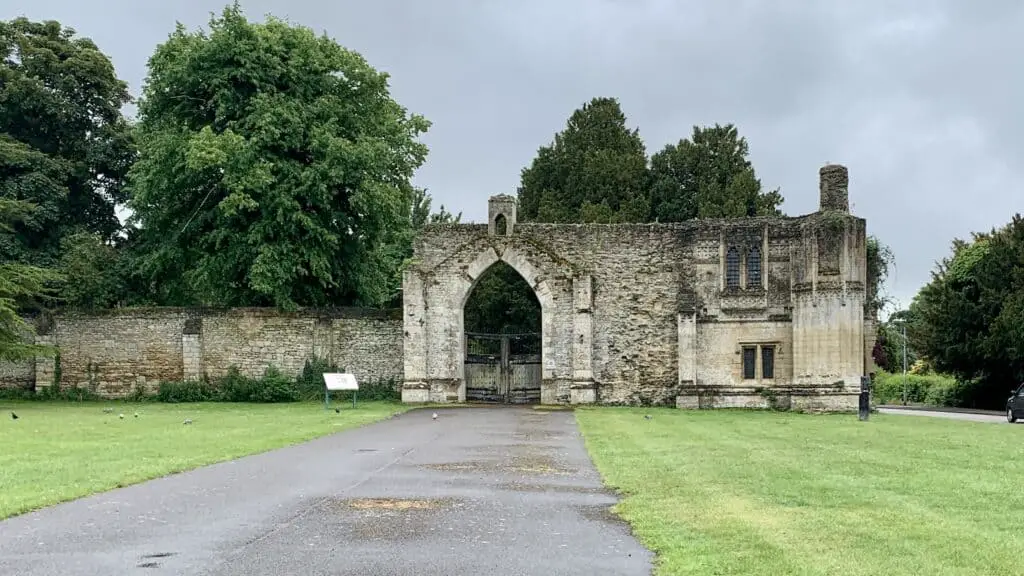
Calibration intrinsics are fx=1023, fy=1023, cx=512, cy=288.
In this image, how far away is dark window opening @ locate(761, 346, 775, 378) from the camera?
34.1 m

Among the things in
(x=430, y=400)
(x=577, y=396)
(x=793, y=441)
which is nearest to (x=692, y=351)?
(x=577, y=396)

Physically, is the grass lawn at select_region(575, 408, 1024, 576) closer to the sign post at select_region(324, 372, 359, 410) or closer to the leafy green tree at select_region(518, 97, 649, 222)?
the sign post at select_region(324, 372, 359, 410)

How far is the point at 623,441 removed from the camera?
19.7m

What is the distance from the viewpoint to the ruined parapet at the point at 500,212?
35156 mm

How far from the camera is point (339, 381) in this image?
101 ft

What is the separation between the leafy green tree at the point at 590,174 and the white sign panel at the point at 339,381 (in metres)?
22.5

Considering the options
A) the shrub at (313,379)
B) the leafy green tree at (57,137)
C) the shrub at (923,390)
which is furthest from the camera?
the shrub at (923,390)

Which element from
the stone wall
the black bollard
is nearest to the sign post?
the stone wall

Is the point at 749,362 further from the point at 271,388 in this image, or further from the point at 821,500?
the point at 821,500

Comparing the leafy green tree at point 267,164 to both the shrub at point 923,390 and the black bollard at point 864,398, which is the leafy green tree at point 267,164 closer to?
the black bollard at point 864,398

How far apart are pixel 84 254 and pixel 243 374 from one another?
7.72m

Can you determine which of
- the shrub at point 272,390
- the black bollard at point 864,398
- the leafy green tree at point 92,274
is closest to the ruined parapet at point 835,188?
the black bollard at point 864,398

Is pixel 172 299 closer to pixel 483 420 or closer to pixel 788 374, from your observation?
pixel 483 420

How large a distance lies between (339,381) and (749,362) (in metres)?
13.6
